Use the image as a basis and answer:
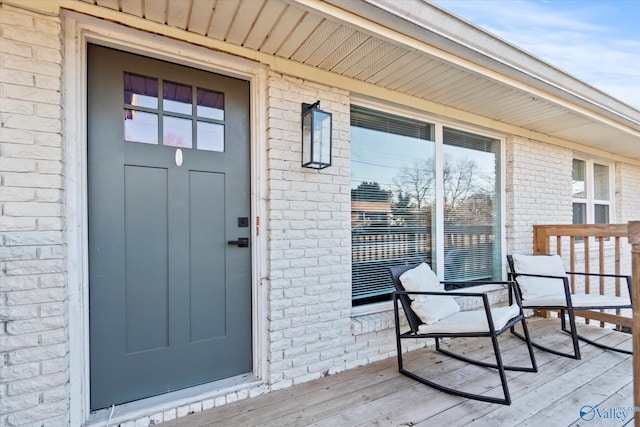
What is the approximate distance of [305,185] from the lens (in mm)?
2258

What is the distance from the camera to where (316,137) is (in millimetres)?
2148

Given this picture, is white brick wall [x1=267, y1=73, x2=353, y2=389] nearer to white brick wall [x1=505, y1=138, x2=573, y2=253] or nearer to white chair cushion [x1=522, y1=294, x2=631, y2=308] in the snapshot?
white chair cushion [x1=522, y1=294, x2=631, y2=308]

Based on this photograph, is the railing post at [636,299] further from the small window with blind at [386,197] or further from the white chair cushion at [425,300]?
the small window with blind at [386,197]

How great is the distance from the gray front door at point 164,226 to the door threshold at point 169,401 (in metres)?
0.04

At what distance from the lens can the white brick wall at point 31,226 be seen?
145cm

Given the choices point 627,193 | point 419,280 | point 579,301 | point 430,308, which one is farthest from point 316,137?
point 627,193

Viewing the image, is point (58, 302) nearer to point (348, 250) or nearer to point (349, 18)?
point (348, 250)

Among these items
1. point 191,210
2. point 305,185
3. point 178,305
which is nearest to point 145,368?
point 178,305

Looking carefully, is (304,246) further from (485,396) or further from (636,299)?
(636,299)

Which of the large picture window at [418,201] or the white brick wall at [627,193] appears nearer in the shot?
the large picture window at [418,201]

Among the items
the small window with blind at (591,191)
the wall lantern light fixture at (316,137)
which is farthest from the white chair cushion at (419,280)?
the small window with blind at (591,191)

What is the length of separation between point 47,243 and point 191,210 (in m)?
0.71

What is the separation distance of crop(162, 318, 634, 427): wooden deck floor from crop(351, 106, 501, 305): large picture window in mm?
667

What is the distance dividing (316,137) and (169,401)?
1881 mm
